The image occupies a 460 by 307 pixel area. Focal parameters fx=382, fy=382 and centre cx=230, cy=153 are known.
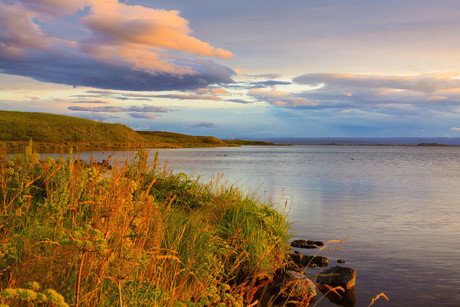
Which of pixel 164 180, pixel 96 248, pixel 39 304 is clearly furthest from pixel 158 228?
pixel 164 180

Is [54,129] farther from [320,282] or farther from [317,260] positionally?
[320,282]

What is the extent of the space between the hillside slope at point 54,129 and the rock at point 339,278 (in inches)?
4946

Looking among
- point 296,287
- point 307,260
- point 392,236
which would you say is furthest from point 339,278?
point 392,236

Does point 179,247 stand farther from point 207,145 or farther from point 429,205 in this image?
point 207,145

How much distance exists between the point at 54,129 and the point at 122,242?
14384cm

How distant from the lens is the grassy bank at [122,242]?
4254mm

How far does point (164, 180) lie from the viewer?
13469 millimetres

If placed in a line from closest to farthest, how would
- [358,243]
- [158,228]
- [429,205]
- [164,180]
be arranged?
[158,228] < [164,180] < [358,243] < [429,205]

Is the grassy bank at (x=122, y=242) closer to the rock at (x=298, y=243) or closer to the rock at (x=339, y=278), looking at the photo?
the rock at (x=339, y=278)

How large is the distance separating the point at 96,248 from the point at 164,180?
1002 centimetres

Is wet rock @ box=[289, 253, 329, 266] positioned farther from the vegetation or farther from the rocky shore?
the vegetation

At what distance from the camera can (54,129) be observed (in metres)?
134

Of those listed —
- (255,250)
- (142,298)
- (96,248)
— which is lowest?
(255,250)

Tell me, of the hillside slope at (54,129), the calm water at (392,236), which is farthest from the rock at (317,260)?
the hillside slope at (54,129)
